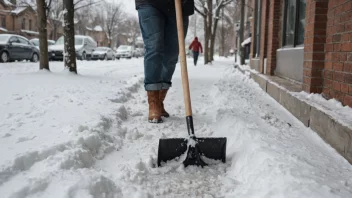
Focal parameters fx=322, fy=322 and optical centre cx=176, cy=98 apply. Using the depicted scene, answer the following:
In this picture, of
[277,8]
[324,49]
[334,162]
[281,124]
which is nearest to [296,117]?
[281,124]

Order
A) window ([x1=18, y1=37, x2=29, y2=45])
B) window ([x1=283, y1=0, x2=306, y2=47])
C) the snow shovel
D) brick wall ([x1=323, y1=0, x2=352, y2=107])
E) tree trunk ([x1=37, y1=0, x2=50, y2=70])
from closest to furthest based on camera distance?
the snow shovel < brick wall ([x1=323, y1=0, x2=352, y2=107]) < window ([x1=283, y1=0, x2=306, y2=47]) < tree trunk ([x1=37, y1=0, x2=50, y2=70]) < window ([x1=18, y1=37, x2=29, y2=45])

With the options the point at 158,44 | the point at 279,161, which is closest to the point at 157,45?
the point at 158,44

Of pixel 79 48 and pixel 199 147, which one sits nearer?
pixel 199 147

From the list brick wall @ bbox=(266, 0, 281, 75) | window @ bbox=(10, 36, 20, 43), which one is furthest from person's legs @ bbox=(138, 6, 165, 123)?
window @ bbox=(10, 36, 20, 43)

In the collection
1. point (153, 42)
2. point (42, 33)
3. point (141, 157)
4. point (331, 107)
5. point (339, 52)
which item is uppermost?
point (42, 33)

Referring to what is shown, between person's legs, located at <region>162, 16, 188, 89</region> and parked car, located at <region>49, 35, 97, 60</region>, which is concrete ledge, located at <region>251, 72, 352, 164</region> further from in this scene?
parked car, located at <region>49, 35, 97, 60</region>

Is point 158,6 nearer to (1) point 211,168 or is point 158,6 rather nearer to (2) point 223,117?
(2) point 223,117

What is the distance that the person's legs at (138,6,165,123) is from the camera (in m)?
3.39

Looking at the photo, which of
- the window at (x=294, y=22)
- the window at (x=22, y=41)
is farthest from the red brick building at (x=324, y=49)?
the window at (x=22, y=41)

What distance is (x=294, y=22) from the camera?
5.68 m

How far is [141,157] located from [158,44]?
1.42 m

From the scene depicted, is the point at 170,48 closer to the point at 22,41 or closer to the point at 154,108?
the point at 154,108

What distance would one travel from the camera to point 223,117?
3.47 m

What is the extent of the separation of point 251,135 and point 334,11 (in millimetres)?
1630
